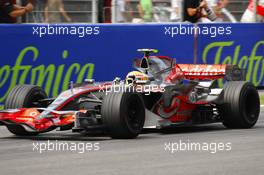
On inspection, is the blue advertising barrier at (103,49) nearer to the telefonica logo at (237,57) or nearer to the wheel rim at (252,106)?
the telefonica logo at (237,57)

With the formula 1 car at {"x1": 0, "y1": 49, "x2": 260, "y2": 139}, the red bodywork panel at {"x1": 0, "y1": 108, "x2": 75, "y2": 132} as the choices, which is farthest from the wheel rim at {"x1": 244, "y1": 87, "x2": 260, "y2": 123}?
the red bodywork panel at {"x1": 0, "y1": 108, "x2": 75, "y2": 132}

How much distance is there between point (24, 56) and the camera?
1331 cm

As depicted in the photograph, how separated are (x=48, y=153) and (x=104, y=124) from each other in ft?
3.75

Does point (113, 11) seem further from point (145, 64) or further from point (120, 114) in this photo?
point (120, 114)

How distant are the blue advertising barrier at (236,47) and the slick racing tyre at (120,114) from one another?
19.6 feet

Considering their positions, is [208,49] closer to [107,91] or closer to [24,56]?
[24,56]

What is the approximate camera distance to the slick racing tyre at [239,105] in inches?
430

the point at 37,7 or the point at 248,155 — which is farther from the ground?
the point at 37,7

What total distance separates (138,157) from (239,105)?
10.2ft

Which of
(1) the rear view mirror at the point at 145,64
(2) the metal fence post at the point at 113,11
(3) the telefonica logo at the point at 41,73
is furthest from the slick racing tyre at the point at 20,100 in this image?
(2) the metal fence post at the point at 113,11

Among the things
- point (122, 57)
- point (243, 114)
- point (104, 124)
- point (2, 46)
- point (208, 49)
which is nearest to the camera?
point (104, 124)

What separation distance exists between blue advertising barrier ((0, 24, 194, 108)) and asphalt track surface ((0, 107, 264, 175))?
289 centimetres

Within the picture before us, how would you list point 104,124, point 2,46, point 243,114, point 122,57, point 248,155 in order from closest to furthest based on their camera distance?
point 248,155, point 104,124, point 243,114, point 2,46, point 122,57

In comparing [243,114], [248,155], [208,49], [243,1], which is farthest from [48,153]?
[243,1]
